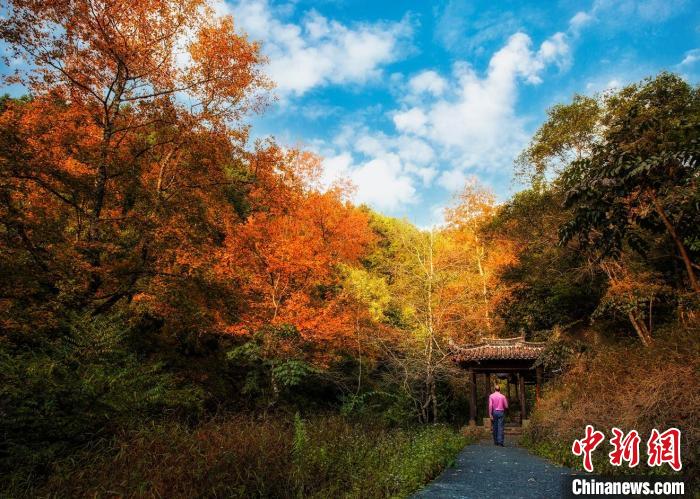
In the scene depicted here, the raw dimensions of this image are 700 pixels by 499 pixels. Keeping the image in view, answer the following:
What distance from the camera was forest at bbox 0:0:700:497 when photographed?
588 cm

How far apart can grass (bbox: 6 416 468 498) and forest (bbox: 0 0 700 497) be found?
0.04 m

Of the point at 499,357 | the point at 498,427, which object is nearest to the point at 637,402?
the point at 498,427

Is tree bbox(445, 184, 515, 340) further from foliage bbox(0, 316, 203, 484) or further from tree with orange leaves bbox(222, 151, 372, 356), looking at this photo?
foliage bbox(0, 316, 203, 484)

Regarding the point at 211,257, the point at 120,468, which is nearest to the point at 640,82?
the point at 211,257

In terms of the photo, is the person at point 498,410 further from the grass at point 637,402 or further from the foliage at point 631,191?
the foliage at point 631,191

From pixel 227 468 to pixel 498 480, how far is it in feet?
13.7

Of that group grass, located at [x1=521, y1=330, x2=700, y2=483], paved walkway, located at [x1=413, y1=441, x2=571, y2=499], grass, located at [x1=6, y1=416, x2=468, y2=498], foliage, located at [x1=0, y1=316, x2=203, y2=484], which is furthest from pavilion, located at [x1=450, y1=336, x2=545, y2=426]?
foliage, located at [x1=0, y1=316, x2=203, y2=484]

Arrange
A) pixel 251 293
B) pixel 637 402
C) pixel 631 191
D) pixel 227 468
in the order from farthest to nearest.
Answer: pixel 251 293, pixel 631 191, pixel 637 402, pixel 227 468

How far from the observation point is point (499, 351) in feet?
61.8

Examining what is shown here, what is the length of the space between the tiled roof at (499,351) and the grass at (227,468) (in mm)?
12232

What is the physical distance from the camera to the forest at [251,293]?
588 centimetres

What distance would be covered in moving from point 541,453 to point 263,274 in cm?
1178

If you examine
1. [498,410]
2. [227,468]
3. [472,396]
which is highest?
[227,468]

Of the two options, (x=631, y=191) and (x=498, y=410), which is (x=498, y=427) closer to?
(x=498, y=410)
